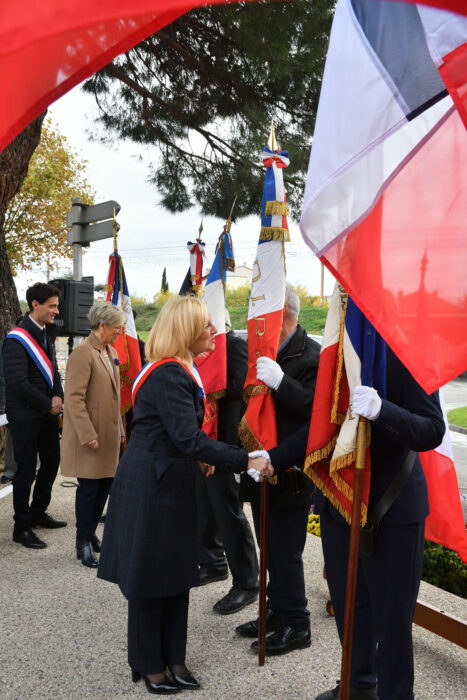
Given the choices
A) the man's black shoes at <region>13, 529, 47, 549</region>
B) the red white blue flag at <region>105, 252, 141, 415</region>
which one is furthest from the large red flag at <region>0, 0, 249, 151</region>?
the red white blue flag at <region>105, 252, 141, 415</region>

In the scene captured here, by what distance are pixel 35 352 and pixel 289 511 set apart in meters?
2.63

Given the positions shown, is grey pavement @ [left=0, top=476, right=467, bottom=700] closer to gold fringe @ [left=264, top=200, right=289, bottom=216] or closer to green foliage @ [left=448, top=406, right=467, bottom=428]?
gold fringe @ [left=264, top=200, right=289, bottom=216]

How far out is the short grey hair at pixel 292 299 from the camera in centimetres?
338

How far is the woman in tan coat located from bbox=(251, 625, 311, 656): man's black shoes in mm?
1700

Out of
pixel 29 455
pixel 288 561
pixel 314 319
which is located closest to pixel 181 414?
pixel 288 561

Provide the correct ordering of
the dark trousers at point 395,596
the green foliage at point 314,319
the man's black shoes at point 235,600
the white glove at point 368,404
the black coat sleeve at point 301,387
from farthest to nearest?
1. the green foliage at point 314,319
2. the man's black shoes at point 235,600
3. the black coat sleeve at point 301,387
4. the dark trousers at point 395,596
5. the white glove at point 368,404

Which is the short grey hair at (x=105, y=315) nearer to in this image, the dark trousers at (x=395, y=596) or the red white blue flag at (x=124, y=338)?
the red white blue flag at (x=124, y=338)

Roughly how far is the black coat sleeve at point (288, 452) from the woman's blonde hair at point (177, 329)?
62 centimetres

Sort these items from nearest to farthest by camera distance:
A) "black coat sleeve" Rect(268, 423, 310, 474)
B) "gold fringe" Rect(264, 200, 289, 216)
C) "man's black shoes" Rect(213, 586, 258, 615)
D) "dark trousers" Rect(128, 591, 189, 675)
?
"dark trousers" Rect(128, 591, 189, 675), "black coat sleeve" Rect(268, 423, 310, 474), "gold fringe" Rect(264, 200, 289, 216), "man's black shoes" Rect(213, 586, 258, 615)

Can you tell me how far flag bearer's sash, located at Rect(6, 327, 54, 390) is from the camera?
4.85m

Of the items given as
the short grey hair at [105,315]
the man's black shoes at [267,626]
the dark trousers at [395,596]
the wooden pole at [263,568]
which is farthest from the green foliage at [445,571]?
the short grey hair at [105,315]

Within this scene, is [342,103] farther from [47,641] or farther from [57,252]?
[57,252]

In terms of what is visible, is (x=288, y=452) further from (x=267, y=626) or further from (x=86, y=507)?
(x=86, y=507)

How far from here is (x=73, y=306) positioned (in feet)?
24.8
